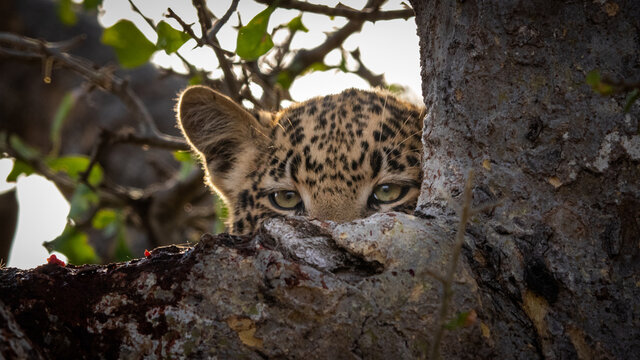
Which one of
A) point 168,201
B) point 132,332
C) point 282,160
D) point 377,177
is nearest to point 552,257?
point 132,332

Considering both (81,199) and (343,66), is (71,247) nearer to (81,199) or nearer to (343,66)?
(81,199)

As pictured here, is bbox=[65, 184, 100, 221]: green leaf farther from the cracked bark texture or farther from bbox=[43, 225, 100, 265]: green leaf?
the cracked bark texture

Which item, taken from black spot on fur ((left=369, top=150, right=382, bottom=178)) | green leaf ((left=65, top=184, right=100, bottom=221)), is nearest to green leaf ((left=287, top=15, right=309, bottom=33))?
black spot on fur ((left=369, top=150, right=382, bottom=178))

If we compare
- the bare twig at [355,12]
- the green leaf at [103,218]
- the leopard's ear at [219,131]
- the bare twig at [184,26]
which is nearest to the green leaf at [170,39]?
the bare twig at [184,26]

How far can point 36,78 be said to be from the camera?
8.30m

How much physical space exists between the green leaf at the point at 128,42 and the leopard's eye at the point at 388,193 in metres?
1.51

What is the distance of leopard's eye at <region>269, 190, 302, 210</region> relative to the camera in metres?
3.66

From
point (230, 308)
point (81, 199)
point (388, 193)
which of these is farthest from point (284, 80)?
point (230, 308)

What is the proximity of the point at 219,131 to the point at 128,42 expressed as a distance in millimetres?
1386

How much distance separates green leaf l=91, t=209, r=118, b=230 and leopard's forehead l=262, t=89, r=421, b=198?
2.34 meters

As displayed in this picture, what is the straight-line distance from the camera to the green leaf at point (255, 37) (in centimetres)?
254

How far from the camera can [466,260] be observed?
1824 mm

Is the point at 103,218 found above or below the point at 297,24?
below

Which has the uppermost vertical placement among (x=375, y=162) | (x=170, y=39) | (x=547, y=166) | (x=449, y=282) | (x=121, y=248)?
(x=170, y=39)
